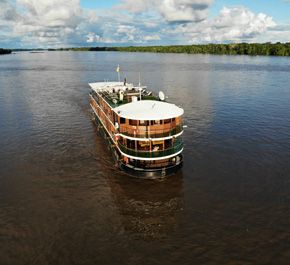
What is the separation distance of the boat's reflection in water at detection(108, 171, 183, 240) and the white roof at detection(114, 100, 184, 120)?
6.96 metres

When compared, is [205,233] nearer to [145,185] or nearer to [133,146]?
[145,185]

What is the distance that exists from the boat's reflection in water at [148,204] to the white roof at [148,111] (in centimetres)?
696

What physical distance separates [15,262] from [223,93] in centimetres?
6807

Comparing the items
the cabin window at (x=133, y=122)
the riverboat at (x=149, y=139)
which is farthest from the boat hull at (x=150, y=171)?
the cabin window at (x=133, y=122)

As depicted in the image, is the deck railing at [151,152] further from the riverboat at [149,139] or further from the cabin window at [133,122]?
the cabin window at [133,122]

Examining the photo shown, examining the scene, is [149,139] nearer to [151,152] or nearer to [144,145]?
[151,152]

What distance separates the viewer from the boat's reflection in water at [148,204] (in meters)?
24.4

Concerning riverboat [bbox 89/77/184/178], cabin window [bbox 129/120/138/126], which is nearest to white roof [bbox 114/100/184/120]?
riverboat [bbox 89/77/184/178]

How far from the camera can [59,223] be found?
2494 cm

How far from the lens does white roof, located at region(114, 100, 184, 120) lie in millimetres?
29609

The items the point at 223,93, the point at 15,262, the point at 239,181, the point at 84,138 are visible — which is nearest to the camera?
the point at 15,262

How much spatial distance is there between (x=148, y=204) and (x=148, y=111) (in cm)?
961

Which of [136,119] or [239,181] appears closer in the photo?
[136,119]

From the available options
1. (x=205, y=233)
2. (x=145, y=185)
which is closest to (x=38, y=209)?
(x=145, y=185)
